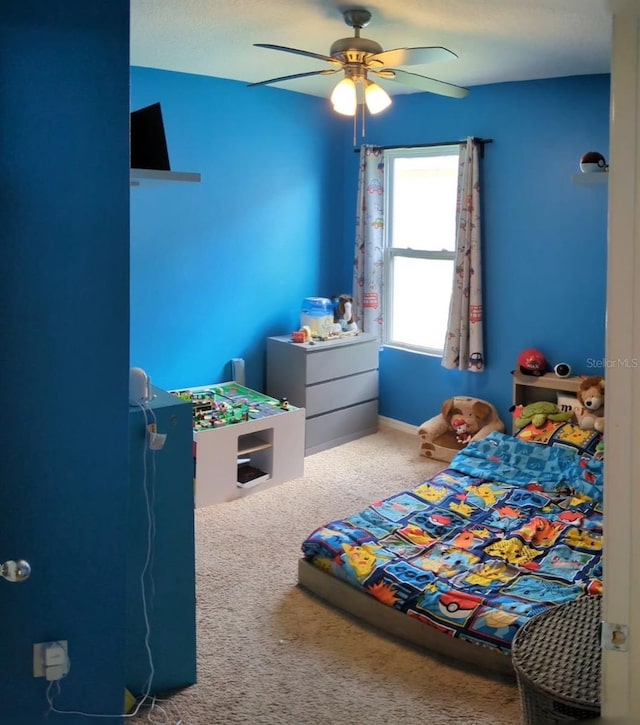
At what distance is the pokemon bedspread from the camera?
8.91 ft

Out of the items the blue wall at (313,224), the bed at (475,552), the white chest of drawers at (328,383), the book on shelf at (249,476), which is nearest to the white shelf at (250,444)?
the book on shelf at (249,476)

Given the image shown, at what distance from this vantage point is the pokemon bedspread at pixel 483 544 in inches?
107

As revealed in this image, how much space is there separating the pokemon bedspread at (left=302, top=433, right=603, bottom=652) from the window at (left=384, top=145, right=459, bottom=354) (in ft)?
4.52

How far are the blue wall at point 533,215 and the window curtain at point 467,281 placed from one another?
10cm

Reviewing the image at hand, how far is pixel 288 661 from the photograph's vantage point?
2658mm

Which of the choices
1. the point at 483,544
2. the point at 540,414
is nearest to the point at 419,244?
the point at 540,414

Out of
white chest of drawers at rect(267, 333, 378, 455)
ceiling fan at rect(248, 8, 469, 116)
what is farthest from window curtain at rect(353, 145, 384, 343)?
ceiling fan at rect(248, 8, 469, 116)

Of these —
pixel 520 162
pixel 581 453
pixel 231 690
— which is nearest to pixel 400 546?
pixel 231 690

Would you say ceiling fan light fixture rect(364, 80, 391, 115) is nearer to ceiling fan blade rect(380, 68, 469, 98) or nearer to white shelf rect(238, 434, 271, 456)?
ceiling fan blade rect(380, 68, 469, 98)

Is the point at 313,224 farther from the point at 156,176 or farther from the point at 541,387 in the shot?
the point at 156,176

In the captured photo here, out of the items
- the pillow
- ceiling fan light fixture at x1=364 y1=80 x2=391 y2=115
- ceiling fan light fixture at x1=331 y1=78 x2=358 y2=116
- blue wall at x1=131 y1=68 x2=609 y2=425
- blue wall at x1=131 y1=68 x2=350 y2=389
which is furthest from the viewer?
blue wall at x1=131 y1=68 x2=350 y2=389

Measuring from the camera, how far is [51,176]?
5.84 ft

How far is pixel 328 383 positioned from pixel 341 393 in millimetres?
140

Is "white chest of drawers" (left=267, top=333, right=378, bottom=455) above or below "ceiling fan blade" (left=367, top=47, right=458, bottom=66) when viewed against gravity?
below
